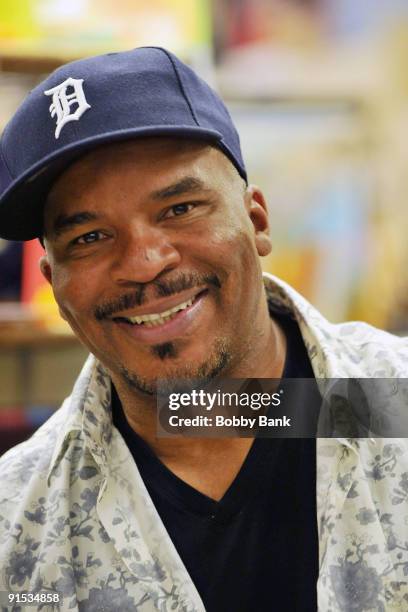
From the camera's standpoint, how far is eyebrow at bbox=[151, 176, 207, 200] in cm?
110

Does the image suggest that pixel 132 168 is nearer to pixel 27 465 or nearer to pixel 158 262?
pixel 158 262

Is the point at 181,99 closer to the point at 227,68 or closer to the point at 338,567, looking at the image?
the point at 338,567

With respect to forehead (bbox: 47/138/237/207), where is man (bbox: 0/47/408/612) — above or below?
below

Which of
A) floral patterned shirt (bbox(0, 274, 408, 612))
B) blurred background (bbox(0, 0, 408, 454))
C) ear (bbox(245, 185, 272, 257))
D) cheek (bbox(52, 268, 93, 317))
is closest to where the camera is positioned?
floral patterned shirt (bbox(0, 274, 408, 612))

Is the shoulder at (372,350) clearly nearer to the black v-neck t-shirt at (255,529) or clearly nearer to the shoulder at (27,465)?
the black v-neck t-shirt at (255,529)

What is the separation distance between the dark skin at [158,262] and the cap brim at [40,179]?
0.02 meters

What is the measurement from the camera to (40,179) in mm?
1113

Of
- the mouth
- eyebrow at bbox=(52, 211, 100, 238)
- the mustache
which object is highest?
eyebrow at bbox=(52, 211, 100, 238)

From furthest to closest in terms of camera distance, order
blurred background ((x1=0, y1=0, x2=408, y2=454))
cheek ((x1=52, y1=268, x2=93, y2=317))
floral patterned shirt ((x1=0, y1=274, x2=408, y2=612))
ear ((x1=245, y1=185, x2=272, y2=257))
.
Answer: blurred background ((x1=0, y1=0, x2=408, y2=454))
ear ((x1=245, y1=185, x2=272, y2=257))
cheek ((x1=52, y1=268, x2=93, y2=317))
floral patterned shirt ((x1=0, y1=274, x2=408, y2=612))

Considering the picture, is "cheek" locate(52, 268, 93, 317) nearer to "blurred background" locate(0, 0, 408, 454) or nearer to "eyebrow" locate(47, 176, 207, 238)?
"eyebrow" locate(47, 176, 207, 238)

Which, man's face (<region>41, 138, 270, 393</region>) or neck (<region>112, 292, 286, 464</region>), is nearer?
man's face (<region>41, 138, 270, 393</region>)

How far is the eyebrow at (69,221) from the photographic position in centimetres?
110

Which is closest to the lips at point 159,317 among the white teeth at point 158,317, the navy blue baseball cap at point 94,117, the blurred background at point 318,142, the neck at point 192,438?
the white teeth at point 158,317

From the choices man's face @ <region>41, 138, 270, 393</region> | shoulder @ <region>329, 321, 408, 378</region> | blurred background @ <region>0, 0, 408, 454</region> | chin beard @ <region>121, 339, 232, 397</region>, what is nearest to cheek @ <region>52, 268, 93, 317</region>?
man's face @ <region>41, 138, 270, 393</region>
